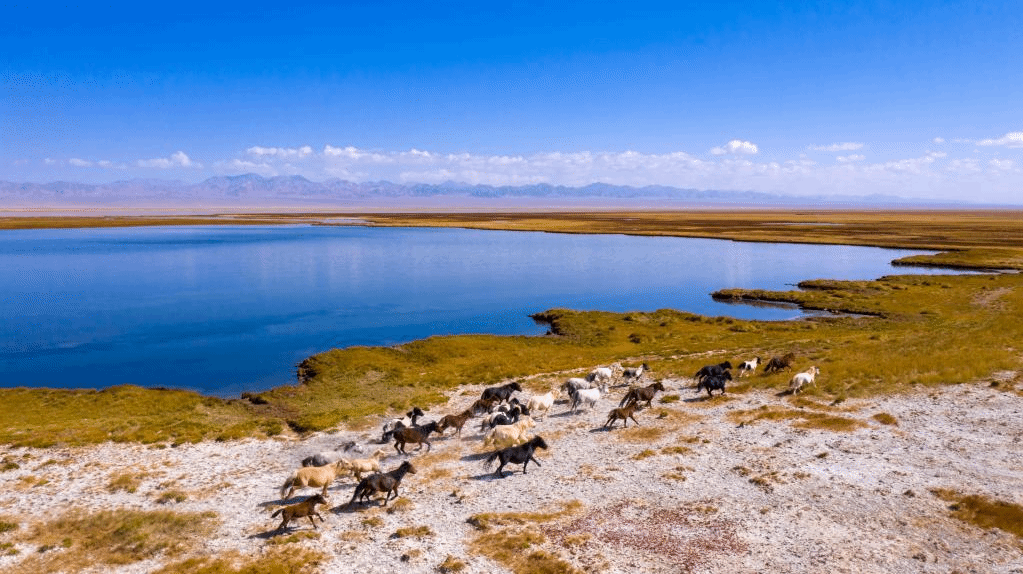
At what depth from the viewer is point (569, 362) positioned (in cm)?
4075

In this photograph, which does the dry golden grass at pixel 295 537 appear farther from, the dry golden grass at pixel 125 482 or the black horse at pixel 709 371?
the black horse at pixel 709 371

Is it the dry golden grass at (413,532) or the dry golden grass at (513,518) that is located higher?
the dry golden grass at (513,518)

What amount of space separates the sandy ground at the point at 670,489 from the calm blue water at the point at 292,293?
16.5 metres

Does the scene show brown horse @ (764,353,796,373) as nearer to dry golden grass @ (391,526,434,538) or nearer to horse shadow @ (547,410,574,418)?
horse shadow @ (547,410,574,418)

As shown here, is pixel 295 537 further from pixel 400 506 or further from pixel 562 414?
pixel 562 414

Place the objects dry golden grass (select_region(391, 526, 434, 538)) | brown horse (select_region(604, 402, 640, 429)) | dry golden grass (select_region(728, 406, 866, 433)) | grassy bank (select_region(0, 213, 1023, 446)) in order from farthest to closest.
Answer: grassy bank (select_region(0, 213, 1023, 446)), brown horse (select_region(604, 402, 640, 429)), dry golden grass (select_region(728, 406, 866, 433)), dry golden grass (select_region(391, 526, 434, 538))

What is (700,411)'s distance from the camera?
26312 mm

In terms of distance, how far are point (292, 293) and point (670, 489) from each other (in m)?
63.4

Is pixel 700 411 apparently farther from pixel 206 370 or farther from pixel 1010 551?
pixel 206 370

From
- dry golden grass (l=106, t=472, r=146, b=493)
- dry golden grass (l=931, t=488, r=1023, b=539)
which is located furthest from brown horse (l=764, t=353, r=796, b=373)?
dry golden grass (l=106, t=472, r=146, b=493)

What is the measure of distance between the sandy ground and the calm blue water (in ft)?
54.1

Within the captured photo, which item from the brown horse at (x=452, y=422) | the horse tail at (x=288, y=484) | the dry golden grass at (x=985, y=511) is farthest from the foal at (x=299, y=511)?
the dry golden grass at (x=985, y=511)

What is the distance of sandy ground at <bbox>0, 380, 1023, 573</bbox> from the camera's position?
14.6 meters

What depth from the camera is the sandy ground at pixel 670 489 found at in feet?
47.8
